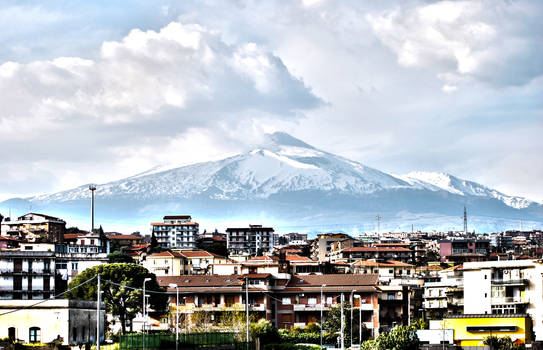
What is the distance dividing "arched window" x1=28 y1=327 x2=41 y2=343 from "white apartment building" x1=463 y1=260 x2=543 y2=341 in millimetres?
46878

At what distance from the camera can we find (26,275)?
432 feet

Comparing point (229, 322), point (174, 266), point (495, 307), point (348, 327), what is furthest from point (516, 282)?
point (174, 266)

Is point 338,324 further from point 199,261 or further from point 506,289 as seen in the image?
point 199,261

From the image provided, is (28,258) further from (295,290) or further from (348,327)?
(348,327)

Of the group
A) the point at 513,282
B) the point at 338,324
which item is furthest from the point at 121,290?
the point at 513,282

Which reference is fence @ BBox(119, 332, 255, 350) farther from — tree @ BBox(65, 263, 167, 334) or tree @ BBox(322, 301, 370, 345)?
tree @ BBox(322, 301, 370, 345)

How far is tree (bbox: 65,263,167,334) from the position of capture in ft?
374

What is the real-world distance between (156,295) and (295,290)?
2014 centimetres

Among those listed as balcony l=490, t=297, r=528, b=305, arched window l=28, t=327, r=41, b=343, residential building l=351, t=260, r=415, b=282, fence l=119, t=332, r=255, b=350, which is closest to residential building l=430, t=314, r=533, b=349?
balcony l=490, t=297, r=528, b=305

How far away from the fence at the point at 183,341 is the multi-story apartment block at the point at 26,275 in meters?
57.0

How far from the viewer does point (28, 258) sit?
13262 centimetres

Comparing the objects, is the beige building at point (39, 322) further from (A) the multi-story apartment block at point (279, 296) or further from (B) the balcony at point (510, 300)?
(A) the multi-story apartment block at point (279, 296)

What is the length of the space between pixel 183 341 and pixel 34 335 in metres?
11.3

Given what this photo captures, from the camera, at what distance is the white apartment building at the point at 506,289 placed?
9488cm
